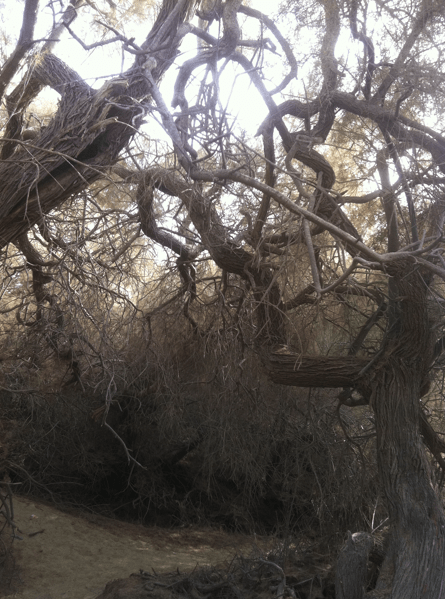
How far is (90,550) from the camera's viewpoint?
8305mm

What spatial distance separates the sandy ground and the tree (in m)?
2.61

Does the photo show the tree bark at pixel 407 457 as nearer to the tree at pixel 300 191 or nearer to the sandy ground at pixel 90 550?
the tree at pixel 300 191

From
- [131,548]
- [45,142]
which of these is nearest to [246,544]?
[131,548]

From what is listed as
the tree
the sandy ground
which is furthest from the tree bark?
the sandy ground

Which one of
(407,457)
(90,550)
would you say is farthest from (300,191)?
(90,550)

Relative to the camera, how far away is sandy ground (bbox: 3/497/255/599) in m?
7.22

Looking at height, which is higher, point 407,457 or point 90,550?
point 407,457

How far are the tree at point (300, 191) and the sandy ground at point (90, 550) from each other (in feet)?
8.55

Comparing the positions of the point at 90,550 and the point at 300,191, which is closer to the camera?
the point at 300,191

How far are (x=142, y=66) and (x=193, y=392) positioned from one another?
4300 mm

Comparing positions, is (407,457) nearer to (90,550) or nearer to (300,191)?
(300,191)

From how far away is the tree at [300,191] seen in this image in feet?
17.4

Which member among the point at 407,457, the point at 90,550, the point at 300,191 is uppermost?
the point at 300,191

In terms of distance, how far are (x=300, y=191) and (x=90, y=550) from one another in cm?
567
